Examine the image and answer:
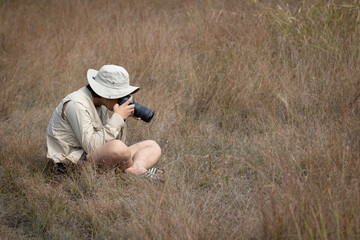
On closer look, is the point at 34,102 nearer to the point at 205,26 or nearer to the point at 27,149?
the point at 27,149

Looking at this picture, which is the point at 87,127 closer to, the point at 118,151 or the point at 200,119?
the point at 118,151

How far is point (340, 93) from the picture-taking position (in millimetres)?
3352

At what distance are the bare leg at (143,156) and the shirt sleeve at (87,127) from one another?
0.28m

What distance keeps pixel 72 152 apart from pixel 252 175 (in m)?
1.19

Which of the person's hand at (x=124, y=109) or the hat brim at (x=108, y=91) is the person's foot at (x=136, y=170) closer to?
the person's hand at (x=124, y=109)

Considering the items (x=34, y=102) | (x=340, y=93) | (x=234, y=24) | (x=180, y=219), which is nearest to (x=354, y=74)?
(x=340, y=93)

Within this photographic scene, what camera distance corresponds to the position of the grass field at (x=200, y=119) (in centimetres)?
211

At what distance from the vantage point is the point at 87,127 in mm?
2697

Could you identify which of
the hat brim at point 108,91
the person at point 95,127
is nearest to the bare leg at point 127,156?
the person at point 95,127

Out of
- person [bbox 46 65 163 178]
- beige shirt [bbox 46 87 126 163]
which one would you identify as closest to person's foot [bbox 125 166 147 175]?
person [bbox 46 65 163 178]

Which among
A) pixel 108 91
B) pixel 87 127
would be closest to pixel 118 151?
pixel 87 127

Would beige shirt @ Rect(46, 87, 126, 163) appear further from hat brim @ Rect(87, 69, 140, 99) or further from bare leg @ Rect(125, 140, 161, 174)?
bare leg @ Rect(125, 140, 161, 174)

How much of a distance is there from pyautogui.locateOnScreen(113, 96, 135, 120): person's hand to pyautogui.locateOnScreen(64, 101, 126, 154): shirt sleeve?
0.11 feet

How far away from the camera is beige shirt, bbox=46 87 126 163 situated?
2.69 m
